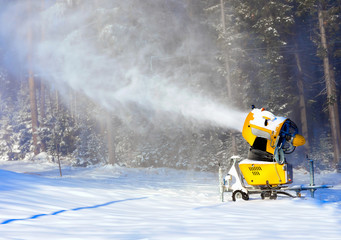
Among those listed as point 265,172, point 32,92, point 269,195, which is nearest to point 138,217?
point 265,172

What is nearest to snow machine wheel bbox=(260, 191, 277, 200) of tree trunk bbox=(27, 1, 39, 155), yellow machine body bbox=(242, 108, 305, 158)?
yellow machine body bbox=(242, 108, 305, 158)

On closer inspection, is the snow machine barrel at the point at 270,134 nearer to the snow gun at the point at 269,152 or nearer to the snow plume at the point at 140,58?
the snow gun at the point at 269,152

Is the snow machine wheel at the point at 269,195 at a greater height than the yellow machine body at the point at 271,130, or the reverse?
the yellow machine body at the point at 271,130

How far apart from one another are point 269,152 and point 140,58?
66.7 feet

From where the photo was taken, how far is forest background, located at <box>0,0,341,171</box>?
2675 centimetres

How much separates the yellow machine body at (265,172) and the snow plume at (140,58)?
15.5m

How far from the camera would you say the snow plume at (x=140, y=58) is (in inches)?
1082

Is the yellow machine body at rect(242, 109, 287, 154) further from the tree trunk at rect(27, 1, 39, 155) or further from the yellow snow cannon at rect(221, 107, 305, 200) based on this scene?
the tree trunk at rect(27, 1, 39, 155)

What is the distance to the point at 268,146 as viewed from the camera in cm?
947

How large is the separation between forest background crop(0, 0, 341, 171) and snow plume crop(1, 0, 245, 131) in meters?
0.08

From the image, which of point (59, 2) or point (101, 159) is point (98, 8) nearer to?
point (59, 2)

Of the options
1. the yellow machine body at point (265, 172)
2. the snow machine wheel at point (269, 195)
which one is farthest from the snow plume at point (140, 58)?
the yellow machine body at point (265, 172)

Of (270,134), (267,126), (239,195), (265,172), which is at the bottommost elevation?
(239,195)

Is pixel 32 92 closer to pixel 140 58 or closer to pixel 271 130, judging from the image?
pixel 140 58
